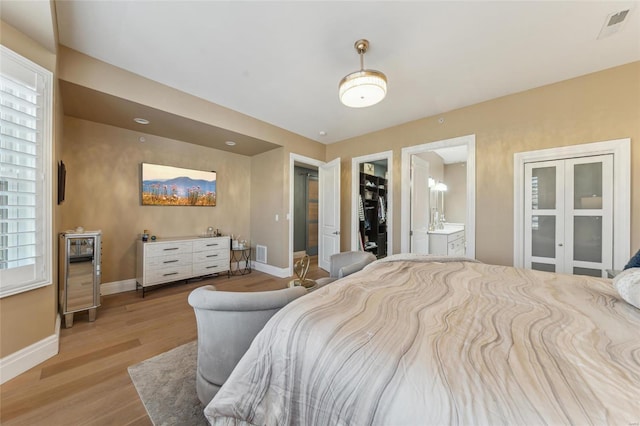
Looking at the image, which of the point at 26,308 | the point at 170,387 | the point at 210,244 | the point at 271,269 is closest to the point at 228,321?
the point at 170,387

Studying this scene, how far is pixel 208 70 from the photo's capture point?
252 cm

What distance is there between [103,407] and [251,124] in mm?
3474

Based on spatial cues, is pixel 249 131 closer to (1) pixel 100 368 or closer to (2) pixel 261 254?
(2) pixel 261 254

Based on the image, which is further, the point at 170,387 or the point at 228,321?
the point at 170,387

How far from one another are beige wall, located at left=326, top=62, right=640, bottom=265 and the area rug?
322 centimetres

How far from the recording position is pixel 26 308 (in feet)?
5.95

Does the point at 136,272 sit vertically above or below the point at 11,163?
below

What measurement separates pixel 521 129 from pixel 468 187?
0.89 meters

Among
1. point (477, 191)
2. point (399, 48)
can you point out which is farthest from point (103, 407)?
point (477, 191)

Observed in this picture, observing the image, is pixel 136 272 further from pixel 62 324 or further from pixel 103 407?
pixel 103 407

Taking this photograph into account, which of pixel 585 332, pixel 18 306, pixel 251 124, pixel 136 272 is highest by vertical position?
pixel 251 124

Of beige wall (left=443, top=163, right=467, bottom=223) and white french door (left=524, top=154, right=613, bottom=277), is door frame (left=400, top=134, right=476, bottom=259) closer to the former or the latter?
white french door (left=524, top=154, right=613, bottom=277)

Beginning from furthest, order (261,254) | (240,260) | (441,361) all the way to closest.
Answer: (240,260) → (261,254) → (441,361)

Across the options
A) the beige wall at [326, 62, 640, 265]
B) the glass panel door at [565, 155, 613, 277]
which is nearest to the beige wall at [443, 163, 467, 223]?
the beige wall at [326, 62, 640, 265]
